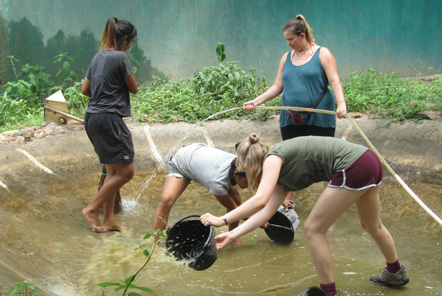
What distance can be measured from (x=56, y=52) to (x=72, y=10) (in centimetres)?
81

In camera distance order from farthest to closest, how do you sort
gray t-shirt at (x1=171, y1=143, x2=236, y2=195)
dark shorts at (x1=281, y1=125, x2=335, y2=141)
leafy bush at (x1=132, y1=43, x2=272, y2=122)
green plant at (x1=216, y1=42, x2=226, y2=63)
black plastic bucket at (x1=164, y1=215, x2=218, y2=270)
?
green plant at (x1=216, y1=42, x2=226, y2=63), leafy bush at (x1=132, y1=43, x2=272, y2=122), dark shorts at (x1=281, y1=125, x2=335, y2=141), gray t-shirt at (x1=171, y1=143, x2=236, y2=195), black plastic bucket at (x1=164, y1=215, x2=218, y2=270)

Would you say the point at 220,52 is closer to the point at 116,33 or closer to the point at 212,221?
the point at 116,33

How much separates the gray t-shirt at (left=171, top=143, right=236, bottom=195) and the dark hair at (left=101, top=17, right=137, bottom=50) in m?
1.18

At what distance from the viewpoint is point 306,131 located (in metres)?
4.81

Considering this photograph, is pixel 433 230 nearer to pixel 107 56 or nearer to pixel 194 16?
pixel 107 56

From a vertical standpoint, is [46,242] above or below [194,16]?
below

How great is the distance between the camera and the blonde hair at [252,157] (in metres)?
3.37

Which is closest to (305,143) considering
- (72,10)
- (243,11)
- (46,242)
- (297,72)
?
(297,72)

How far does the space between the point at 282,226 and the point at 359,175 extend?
1565 mm

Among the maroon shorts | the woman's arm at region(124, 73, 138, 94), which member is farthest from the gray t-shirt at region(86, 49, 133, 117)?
the maroon shorts

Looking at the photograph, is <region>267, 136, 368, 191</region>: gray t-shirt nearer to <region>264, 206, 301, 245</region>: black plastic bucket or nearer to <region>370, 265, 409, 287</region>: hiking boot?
<region>370, 265, 409, 287</region>: hiking boot

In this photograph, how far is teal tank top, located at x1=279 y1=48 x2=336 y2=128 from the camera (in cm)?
466

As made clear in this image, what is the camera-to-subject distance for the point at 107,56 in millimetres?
4582

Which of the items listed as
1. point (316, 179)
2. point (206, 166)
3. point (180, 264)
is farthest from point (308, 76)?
point (180, 264)
